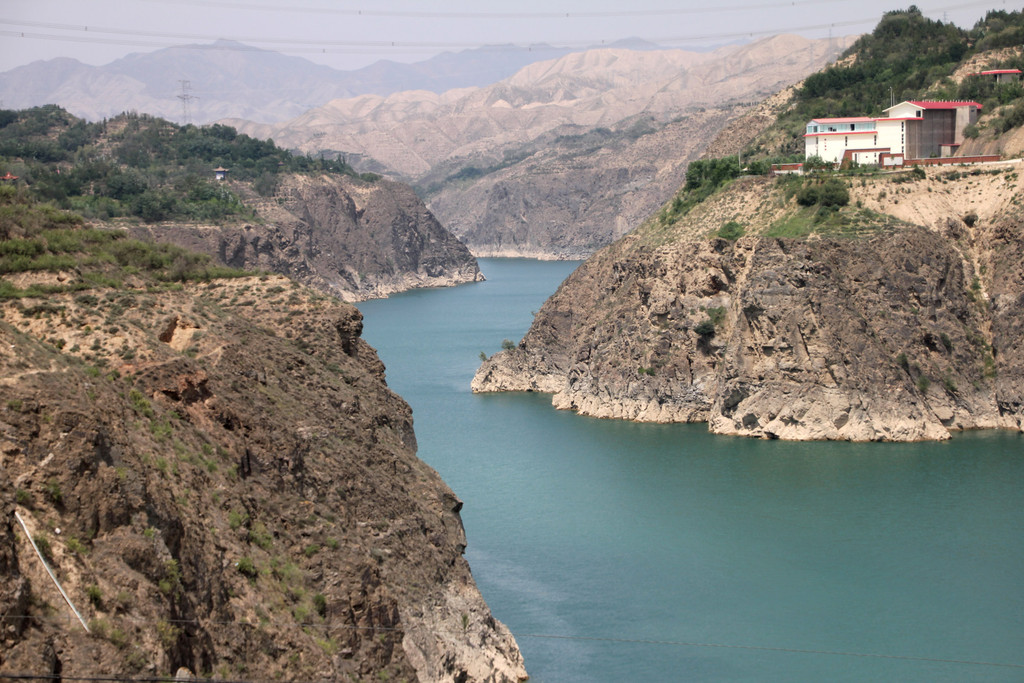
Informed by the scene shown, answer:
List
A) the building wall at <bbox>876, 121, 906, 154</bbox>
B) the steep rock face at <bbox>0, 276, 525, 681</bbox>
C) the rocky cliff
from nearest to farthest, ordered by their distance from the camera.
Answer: the steep rock face at <bbox>0, 276, 525, 681</bbox> → the rocky cliff → the building wall at <bbox>876, 121, 906, 154</bbox>

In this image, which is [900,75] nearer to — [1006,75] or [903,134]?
[1006,75]

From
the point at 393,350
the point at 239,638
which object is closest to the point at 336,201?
the point at 393,350

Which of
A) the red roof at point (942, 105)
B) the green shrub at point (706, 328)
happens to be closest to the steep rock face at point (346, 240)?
the green shrub at point (706, 328)

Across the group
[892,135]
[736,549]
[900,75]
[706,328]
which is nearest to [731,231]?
[706,328]

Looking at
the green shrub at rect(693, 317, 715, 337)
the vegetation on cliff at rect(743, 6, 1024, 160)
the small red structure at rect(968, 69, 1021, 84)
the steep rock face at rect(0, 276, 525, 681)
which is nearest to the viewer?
the steep rock face at rect(0, 276, 525, 681)

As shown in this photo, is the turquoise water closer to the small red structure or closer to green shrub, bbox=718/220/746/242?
green shrub, bbox=718/220/746/242

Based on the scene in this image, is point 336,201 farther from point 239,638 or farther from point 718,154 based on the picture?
point 239,638

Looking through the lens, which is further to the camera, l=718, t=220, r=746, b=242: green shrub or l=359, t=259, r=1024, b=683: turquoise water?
l=718, t=220, r=746, b=242: green shrub

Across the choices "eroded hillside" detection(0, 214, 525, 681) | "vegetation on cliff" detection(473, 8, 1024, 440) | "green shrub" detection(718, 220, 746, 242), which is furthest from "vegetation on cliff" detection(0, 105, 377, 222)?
"eroded hillside" detection(0, 214, 525, 681)
